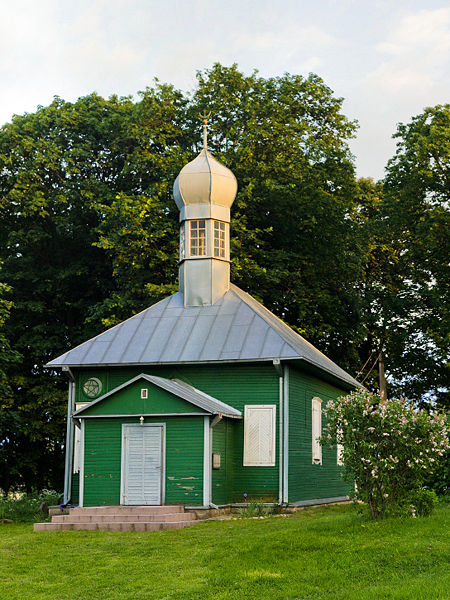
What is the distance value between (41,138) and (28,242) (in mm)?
3777

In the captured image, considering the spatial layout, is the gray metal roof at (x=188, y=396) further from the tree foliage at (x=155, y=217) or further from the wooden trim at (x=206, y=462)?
the tree foliage at (x=155, y=217)

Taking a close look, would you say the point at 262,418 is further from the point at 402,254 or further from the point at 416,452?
the point at 402,254

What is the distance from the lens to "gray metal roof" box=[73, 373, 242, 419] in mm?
17453

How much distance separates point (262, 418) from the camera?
1900 centimetres

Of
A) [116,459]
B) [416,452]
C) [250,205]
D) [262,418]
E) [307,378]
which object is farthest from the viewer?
[250,205]

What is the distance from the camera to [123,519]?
53.2 feet

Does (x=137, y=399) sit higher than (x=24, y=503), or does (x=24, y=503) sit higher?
(x=137, y=399)

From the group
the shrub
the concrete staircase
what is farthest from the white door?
the shrub

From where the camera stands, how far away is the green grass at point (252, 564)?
9.36m

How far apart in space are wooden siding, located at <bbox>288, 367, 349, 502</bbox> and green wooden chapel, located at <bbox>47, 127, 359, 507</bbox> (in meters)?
0.03

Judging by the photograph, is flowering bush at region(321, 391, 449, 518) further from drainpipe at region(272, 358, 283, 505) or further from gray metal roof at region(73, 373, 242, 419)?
drainpipe at region(272, 358, 283, 505)

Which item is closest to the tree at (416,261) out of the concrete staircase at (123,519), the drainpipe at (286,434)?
the drainpipe at (286,434)

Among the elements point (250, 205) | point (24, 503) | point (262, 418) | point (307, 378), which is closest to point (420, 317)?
point (250, 205)

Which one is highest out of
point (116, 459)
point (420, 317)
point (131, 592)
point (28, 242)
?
point (28, 242)
